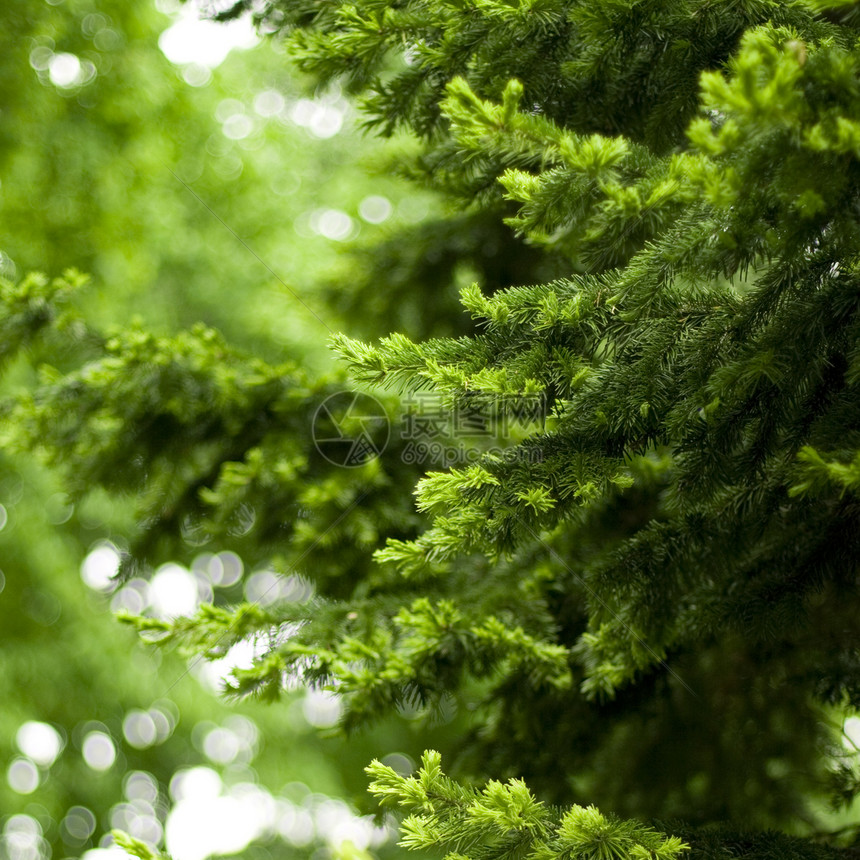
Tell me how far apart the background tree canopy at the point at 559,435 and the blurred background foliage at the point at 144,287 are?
96 cm

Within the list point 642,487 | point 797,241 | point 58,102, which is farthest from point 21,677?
point 797,241

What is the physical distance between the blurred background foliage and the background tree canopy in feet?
3.14

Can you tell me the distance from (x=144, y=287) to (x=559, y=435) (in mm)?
4433

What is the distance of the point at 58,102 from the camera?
4293 millimetres

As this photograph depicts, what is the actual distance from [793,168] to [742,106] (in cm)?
15

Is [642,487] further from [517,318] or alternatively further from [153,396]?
[153,396]

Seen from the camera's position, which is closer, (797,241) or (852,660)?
(797,241)

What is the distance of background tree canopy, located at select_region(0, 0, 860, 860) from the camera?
1189 millimetres

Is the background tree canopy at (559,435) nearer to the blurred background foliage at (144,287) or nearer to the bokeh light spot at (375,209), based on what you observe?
the blurred background foliage at (144,287)

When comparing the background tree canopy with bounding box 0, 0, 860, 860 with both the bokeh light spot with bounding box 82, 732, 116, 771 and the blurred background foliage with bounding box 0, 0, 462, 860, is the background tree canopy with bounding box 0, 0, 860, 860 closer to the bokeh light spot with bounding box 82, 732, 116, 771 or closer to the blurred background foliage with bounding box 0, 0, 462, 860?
the blurred background foliage with bounding box 0, 0, 462, 860

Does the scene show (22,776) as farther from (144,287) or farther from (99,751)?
(144,287)

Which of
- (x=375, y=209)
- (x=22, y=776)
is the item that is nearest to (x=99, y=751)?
(x=22, y=776)

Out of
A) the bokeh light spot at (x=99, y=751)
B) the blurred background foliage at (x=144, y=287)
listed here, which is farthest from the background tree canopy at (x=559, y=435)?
the bokeh light spot at (x=99, y=751)

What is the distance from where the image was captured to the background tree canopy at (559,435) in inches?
46.8
